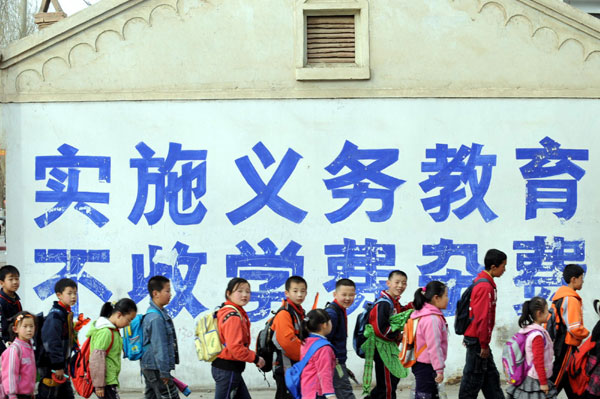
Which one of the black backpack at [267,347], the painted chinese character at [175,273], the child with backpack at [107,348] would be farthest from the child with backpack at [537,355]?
the painted chinese character at [175,273]

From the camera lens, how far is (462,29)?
393 inches

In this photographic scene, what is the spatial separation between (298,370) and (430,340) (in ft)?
4.86

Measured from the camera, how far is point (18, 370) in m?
7.13

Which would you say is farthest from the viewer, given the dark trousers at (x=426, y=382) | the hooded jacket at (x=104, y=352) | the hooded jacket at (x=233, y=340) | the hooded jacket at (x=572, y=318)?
the hooded jacket at (x=572, y=318)

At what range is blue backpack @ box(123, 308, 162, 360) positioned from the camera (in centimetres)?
754

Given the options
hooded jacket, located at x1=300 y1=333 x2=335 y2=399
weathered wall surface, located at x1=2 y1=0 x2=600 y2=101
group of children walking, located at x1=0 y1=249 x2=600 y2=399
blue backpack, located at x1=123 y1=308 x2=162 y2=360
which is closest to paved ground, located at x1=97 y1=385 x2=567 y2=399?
group of children walking, located at x1=0 y1=249 x2=600 y2=399

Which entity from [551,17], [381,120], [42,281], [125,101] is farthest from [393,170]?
[42,281]

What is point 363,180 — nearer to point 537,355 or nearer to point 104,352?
point 537,355

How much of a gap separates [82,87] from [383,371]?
4.67m

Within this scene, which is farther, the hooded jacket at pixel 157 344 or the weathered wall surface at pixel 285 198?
the weathered wall surface at pixel 285 198

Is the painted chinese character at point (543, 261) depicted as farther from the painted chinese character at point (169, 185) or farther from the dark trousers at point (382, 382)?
the painted chinese character at point (169, 185)

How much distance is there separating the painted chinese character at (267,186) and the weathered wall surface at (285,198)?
0.05 feet

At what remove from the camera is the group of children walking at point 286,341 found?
7340mm

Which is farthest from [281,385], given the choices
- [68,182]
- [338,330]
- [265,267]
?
[68,182]
